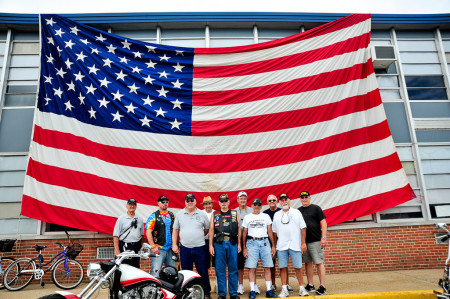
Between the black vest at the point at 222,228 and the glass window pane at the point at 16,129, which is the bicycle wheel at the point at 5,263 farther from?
the black vest at the point at 222,228

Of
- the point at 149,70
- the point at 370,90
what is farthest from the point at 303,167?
the point at 149,70

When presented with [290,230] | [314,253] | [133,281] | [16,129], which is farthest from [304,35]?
[16,129]

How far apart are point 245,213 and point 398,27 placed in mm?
7365

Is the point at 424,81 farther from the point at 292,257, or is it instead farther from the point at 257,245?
the point at 257,245

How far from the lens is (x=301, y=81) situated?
23.4 feet

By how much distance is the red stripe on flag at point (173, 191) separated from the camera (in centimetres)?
638

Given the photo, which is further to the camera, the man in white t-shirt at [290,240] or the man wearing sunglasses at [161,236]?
the man wearing sunglasses at [161,236]

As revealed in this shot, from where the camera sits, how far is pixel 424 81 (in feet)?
26.8

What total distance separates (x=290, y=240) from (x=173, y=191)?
2.94 meters

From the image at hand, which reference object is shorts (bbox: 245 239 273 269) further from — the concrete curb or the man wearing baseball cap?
the man wearing baseball cap

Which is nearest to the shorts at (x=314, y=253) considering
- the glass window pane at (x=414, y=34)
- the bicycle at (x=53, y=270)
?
the bicycle at (x=53, y=270)

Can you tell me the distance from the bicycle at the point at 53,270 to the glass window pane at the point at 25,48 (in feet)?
16.8

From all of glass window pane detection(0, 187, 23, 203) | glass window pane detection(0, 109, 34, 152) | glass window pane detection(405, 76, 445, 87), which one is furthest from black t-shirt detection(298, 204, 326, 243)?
glass window pane detection(0, 109, 34, 152)

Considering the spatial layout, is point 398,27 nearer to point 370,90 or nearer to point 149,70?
point 370,90
